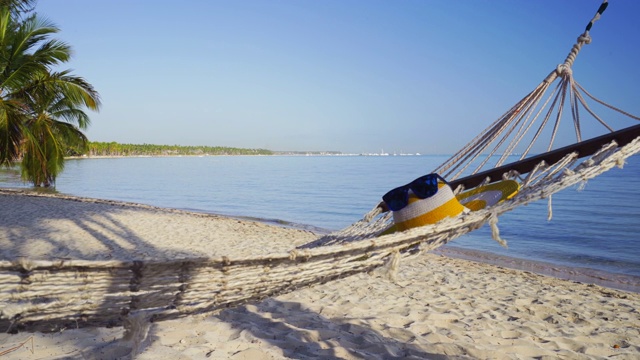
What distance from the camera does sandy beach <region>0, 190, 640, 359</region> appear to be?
1.88 meters

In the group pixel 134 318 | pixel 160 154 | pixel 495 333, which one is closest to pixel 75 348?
pixel 134 318

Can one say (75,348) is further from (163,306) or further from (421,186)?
(421,186)

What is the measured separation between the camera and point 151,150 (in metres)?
77.4

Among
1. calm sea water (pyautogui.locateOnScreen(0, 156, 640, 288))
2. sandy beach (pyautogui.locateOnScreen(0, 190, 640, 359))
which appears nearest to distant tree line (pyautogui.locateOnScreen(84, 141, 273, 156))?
calm sea water (pyautogui.locateOnScreen(0, 156, 640, 288))

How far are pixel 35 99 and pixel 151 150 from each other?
71.8m

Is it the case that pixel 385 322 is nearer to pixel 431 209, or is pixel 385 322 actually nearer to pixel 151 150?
pixel 431 209

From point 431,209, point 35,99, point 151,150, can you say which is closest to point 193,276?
point 431,209

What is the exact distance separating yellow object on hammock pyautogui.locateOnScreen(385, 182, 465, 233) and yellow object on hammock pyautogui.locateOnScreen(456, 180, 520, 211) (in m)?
0.26

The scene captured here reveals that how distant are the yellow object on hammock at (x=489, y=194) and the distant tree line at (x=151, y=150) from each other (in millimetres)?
36335

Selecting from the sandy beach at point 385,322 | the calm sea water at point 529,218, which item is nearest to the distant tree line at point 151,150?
the calm sea water at point 529,218

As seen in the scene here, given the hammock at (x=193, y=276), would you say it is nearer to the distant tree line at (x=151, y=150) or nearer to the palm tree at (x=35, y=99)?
the palm tree at (x=35, y=99)

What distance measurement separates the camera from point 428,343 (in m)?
2.19

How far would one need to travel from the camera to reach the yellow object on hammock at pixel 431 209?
6.79 feet

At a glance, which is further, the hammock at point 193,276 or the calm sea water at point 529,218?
the calm sea water at point 529,218
